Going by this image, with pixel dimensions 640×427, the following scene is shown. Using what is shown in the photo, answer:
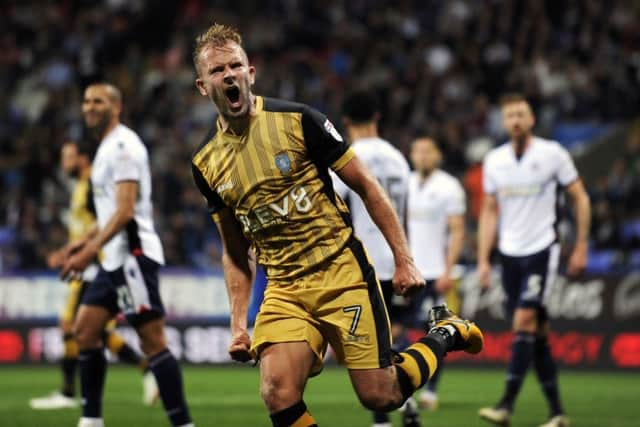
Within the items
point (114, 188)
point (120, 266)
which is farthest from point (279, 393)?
point (114, 188)

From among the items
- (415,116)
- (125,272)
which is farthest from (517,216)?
(415,116)

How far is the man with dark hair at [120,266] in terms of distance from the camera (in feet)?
24.5

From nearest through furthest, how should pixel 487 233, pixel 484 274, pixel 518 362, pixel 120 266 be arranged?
pixel 120 266 → pixel 518 362 → pixel 484 274 → pixel 487 233

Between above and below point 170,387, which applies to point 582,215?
above

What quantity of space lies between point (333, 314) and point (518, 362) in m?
3.55

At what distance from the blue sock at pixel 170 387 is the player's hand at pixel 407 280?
2.44 meters

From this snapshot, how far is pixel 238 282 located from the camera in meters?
5.91

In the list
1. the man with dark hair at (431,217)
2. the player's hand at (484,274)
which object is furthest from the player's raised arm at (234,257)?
the man with dark hair at (431,217)

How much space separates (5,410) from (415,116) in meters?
10.3

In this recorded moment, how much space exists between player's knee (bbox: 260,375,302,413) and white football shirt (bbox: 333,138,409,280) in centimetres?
249

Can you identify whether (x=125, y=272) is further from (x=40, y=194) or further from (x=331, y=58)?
(x=331, y=58)

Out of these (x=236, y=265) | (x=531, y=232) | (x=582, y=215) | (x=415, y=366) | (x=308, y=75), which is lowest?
(x=415, y=366)

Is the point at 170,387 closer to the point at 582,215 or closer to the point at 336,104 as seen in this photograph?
the point at 582,215

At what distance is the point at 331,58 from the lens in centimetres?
2109
